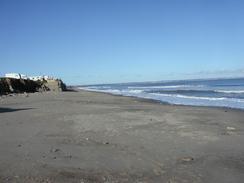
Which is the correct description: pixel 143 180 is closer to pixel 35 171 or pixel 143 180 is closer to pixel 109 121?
pixel 35 171

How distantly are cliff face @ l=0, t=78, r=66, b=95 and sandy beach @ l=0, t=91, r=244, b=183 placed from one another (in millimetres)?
28459

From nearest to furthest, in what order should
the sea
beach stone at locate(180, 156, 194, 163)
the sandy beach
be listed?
the sandy beach → beach stone at locate(180, 156, 194, 163) → the sea

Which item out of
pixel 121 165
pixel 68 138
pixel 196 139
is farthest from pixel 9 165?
pixel 196 139

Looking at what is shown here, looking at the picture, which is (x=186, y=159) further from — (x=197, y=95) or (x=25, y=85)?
(x=25, y=85)

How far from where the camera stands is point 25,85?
4922 cm

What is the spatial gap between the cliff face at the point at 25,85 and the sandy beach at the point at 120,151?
28.5 meters

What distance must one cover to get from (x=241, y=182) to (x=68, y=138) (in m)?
5.10

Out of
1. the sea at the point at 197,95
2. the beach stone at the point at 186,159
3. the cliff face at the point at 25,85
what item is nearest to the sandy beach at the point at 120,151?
the beach stone at the point at 186,159

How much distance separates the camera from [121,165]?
7746 millimetres

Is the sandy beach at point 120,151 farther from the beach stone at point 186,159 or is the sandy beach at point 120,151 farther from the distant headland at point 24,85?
the distant headland at point 24,85

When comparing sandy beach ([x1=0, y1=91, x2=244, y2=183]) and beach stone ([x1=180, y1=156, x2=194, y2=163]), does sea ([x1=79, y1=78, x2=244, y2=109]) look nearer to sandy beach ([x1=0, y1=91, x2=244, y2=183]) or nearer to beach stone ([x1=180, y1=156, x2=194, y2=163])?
sandy beach ([x1=0, y1=91, x2=244, y2=183])

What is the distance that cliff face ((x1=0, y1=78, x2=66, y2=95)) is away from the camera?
139 feet

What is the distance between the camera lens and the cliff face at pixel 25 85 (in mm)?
42412

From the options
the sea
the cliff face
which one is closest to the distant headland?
the cliff face
